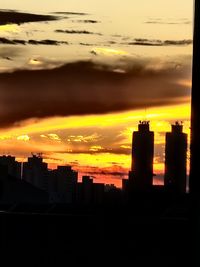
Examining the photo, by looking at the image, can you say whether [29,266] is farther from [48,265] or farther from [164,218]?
[164,218]

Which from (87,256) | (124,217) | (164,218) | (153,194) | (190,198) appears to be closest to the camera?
(190,198)

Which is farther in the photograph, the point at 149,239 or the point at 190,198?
the point at 149,239

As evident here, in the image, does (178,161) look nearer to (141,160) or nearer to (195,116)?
(141,160)

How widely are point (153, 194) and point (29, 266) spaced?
93.7ft

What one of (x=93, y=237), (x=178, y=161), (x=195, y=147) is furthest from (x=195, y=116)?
(x=178, y=161)

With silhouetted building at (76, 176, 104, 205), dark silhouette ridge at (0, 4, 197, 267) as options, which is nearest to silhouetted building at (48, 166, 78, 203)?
silhouetted building at (76, 176, 104, 205)

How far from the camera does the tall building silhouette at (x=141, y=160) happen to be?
19.2 m

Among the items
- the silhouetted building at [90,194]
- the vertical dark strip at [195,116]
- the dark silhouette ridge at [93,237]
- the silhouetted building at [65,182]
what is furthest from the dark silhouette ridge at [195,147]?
the silhouetted building at [65,182]

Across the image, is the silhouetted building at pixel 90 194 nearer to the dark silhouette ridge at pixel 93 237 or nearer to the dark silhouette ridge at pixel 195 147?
the dark silhouette ridge at pixel 93 237

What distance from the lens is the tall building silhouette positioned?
19172 millimetres

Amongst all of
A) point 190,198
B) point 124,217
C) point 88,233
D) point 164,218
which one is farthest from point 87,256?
point 190,198

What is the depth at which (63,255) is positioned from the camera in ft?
11.2

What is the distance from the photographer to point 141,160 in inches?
755

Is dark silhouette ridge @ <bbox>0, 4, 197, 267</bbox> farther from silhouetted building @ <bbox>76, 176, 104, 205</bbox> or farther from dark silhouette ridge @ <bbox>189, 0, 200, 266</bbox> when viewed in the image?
silhouetted building @ <bbox>76, 176, 104, 205</bbox>
